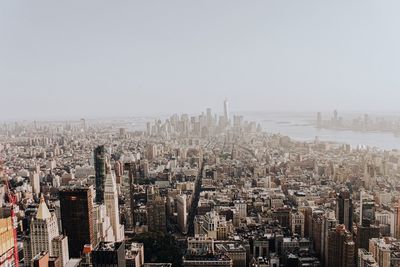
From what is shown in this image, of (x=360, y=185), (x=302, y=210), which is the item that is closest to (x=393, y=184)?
(x=360, y=185)

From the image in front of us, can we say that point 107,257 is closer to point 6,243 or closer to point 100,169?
point 6,243

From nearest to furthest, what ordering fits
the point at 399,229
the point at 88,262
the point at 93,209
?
the point at 88,262 < the point at 399,229 < the point at 93,209

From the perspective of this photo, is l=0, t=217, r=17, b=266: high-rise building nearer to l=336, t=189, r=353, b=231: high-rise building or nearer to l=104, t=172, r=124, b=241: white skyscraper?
l=104, t=172, r=124, b=241: white skyscraper

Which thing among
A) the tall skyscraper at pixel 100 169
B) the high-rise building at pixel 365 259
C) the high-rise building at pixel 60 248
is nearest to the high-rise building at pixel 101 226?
the tall skyscraper at pixel 100 169

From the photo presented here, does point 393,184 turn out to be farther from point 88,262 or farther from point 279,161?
point 88,262

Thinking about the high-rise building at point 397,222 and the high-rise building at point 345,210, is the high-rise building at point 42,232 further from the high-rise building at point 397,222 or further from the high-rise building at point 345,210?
the high-rise building at point 397,222

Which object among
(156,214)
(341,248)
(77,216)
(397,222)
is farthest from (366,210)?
(77,216)
